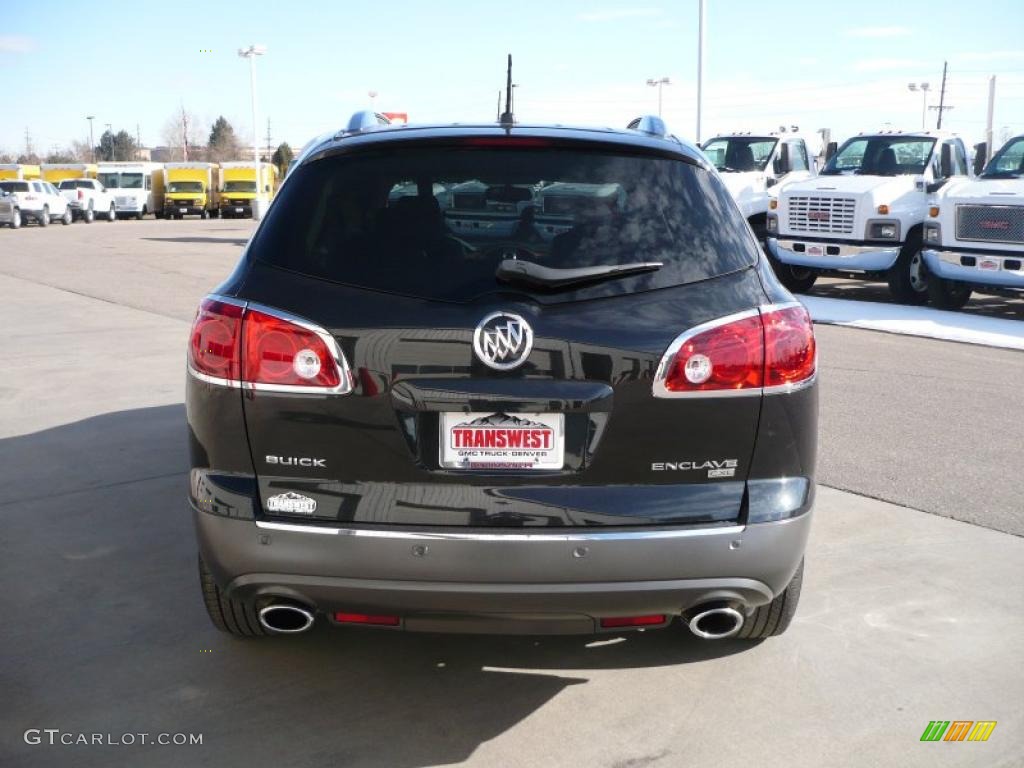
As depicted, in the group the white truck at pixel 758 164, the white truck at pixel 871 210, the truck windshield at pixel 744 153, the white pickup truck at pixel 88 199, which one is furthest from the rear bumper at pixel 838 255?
the white pickup truck at pixel 88 199

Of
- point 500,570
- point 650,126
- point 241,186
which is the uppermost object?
point 650,126

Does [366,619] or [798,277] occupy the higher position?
[366,619]

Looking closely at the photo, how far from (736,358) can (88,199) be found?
173ft

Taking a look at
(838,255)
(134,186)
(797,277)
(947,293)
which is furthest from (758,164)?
(134,186)

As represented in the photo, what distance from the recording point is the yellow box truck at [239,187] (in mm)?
58219

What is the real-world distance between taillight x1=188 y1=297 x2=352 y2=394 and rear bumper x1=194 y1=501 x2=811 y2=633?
40 centimetres

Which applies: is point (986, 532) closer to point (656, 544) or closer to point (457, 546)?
point (656, 544)

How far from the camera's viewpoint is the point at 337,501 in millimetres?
3264

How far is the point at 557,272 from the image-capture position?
3.28 m

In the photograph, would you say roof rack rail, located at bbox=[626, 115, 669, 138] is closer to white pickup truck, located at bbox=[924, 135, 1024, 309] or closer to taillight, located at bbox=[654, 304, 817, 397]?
taillight, located at bbox=[654, 304, 817, 397]

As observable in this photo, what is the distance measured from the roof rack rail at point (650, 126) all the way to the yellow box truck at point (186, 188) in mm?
57283

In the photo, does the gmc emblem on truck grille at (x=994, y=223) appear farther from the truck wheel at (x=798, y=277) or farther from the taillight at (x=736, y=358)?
the taillight at (x=736, y=358)


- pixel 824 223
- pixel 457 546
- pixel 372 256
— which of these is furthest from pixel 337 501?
pixel 824 223

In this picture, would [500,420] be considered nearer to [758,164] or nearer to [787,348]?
[787,348]
